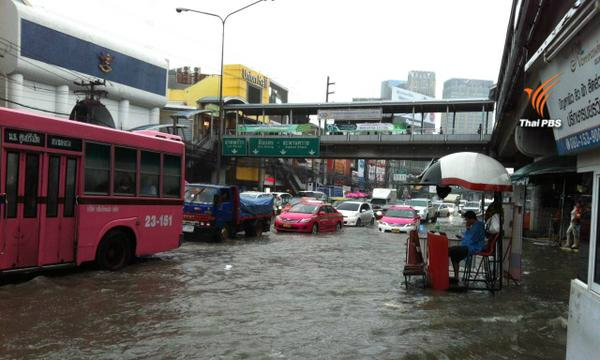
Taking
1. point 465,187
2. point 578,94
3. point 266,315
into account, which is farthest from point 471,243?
point 578,94

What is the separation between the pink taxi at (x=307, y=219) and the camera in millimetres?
22359

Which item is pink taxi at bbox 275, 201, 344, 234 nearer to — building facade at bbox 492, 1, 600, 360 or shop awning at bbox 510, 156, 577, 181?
shop awning at bbox 510, 156, 577, 181

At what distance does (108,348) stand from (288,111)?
138ft


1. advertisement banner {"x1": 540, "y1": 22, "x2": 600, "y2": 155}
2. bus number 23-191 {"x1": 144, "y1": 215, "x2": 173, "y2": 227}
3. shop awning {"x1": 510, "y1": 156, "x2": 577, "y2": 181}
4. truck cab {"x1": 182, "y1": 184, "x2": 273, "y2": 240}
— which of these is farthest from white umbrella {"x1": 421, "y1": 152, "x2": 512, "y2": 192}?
truck cab {"x1": 182, "y1": 184, "x2": 273, "y2": 240}

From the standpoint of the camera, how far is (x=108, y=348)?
18.9 feet

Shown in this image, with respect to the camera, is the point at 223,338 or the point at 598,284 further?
the point at 223,338

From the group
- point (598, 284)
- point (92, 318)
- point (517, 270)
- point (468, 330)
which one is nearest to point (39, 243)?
point (92, 318)

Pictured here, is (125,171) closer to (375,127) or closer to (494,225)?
(494,225)

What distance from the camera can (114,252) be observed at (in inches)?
421

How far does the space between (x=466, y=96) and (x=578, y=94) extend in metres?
47.7

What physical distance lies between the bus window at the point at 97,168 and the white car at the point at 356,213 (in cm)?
2014

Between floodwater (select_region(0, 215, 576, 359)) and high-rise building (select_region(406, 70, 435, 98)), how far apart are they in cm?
14199

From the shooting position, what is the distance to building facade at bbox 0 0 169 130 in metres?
25.9

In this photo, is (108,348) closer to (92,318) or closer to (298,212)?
(92,318)
